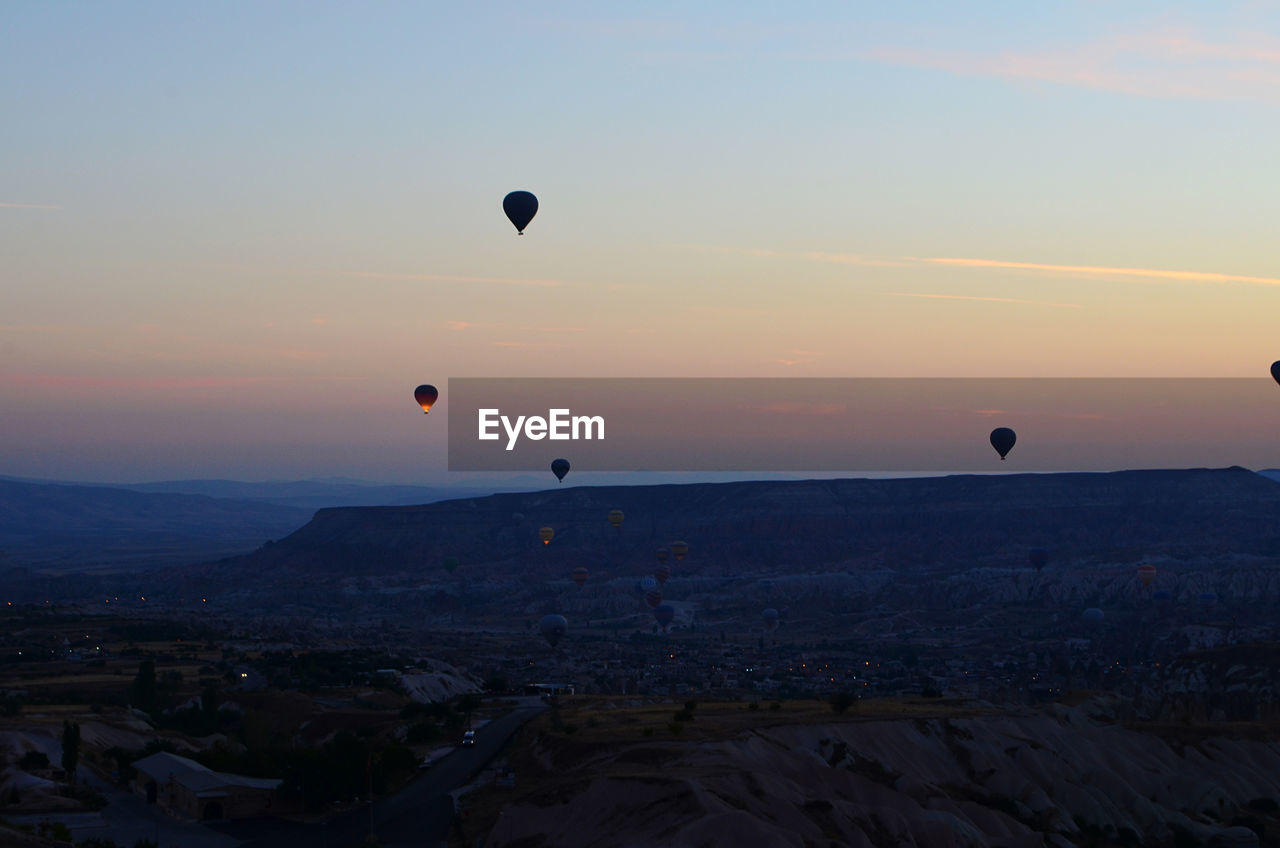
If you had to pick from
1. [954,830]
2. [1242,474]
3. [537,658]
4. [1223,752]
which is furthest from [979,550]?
[954,830]


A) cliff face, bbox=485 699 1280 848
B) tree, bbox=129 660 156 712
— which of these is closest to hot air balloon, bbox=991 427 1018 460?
cliff face, bbox=485 699 1280 848

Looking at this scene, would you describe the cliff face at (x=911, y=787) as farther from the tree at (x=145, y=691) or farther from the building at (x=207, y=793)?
the tree at (x=145, y=691)

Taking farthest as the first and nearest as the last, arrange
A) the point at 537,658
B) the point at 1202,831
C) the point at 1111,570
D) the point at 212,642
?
the point at 1111,570, the point at 537,658, the point at 212,642, the point at 1202,831

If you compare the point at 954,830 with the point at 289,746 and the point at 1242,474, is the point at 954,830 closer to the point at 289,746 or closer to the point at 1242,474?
the point at 289,746

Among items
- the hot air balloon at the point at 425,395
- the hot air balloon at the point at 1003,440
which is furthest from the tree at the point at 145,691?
the hot air balloon at the point at 1003,440

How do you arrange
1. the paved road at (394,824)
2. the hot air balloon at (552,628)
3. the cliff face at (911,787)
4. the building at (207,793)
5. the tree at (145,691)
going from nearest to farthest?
the cliff face at (911,787) < the paved road at (394,824) < the building at (207,793) < the tree at (145,691) < the hot air balloon at (552,628)

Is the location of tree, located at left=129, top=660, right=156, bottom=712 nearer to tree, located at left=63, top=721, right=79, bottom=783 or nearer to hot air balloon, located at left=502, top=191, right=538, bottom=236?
tree, located at left=63, top=721, right=79, bottom=783
